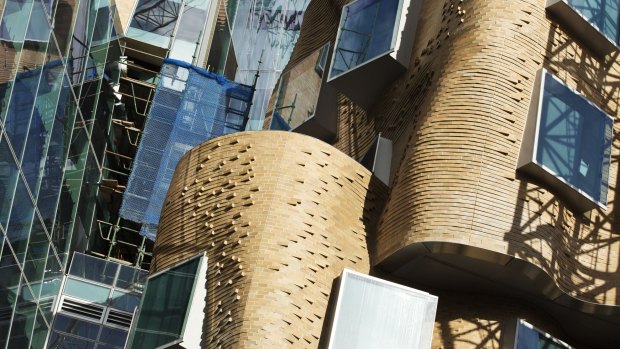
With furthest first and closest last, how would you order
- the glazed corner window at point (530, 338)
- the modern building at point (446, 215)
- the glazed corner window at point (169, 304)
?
1. the glazed corner window at point (169, 304)
2. the glazed corner window at point (530, 338)
3. the modern building at point (446, 215)

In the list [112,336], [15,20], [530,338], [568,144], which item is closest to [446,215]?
[530,338]

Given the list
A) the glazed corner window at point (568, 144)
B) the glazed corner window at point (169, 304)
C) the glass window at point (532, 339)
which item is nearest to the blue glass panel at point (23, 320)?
the glazed corner window at point (169, 304)

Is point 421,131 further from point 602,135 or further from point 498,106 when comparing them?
point 602,135

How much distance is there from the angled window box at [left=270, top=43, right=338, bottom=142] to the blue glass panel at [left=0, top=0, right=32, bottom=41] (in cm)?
692

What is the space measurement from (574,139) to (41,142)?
9560 mm

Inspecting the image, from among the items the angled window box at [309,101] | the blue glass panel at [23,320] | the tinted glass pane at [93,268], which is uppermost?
the angled window box at [309,101]

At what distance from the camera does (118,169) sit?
35500mm

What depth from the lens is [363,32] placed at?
78.3ft

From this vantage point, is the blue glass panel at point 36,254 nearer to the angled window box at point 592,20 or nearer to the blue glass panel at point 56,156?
the blue glass panel at point 56,156

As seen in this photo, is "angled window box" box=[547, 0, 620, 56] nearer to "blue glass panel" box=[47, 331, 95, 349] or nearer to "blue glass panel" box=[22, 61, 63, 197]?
"blue glass panel" box=[22, 61, 63, 197]

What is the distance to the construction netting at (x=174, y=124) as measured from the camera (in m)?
33.8

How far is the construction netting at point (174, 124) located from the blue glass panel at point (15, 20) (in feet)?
42.4

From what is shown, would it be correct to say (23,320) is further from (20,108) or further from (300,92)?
(300,92)

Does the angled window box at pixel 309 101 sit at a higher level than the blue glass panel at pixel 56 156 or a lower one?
higher
